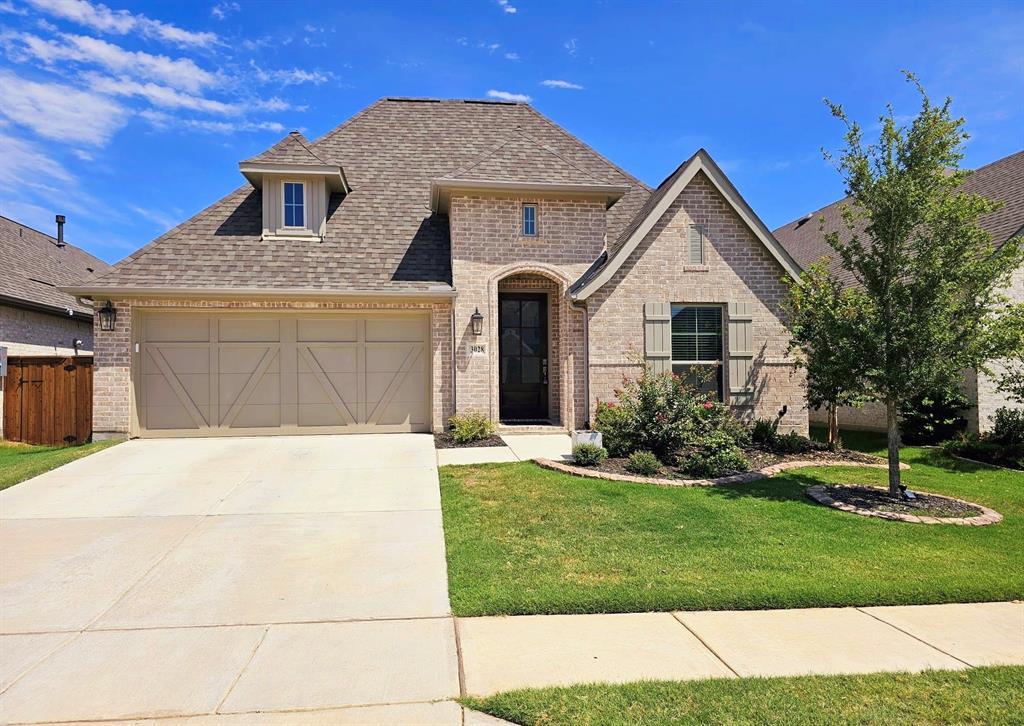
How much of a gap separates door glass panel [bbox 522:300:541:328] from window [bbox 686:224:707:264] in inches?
138

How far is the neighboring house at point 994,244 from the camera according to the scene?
494 inches

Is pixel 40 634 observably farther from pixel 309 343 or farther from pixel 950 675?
pixel 309 343

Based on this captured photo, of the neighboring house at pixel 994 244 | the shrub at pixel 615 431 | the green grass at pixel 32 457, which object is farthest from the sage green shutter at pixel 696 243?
the green grass at pixel 32 457

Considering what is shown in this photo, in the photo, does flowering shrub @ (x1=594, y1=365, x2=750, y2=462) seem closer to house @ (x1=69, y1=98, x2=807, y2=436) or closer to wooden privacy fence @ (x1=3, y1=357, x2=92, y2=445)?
house @ (x1=69, y1=98, x2=807, y2=436)

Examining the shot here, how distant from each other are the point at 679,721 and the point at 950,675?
190 centimetres

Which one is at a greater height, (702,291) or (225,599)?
(702,291)

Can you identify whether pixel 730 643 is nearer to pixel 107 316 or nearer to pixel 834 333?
pixel 834 333

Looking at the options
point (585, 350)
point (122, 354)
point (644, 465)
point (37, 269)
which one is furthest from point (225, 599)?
point (37, 269)

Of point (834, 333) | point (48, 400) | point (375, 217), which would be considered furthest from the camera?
point (375, 217)

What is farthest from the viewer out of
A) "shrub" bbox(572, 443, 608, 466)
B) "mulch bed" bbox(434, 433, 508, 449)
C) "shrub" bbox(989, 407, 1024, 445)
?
"mulch bed" bbox(434, 433, 508, 449)

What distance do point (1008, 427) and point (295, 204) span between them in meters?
15.1

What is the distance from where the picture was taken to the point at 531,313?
13672mm

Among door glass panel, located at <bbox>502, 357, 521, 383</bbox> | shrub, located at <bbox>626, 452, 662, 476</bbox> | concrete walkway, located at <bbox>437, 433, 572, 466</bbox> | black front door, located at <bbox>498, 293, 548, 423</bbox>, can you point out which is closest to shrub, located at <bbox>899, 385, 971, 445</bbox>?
shrub, located at <bbox>626, 452, 662, 476</bbox>

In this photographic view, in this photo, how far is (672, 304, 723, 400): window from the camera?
39.5 feet
